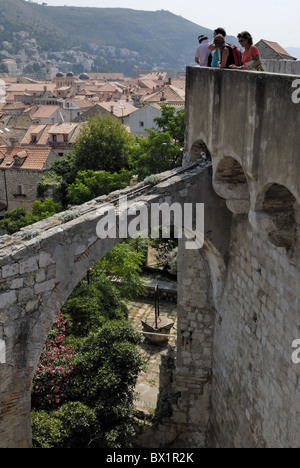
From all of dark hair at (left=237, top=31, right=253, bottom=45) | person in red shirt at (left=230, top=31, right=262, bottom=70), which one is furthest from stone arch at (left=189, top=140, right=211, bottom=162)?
dark hair at (left=237, top=31, right=253, bottom=45)

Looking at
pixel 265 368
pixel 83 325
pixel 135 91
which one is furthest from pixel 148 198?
pixel 135 91

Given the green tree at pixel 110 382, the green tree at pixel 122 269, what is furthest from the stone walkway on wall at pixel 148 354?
the green tree at pixel 122 269

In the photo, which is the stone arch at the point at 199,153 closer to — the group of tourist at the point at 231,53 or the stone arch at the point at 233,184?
the stone arch at the point at 233,184

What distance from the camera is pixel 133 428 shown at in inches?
413

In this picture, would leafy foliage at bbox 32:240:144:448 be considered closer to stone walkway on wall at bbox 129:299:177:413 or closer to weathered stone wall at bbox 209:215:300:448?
stone walkway on wall at bbox 129:299:177:413

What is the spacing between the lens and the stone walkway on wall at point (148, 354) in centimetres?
1198

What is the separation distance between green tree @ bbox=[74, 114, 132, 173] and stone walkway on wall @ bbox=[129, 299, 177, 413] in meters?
20.2

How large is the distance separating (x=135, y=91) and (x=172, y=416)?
310ft

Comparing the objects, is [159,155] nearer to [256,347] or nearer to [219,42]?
[219,42]

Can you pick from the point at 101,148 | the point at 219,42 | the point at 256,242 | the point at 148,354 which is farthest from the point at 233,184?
the point at 101,148

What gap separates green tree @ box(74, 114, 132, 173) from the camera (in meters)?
37.3

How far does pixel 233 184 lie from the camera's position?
25.5ft

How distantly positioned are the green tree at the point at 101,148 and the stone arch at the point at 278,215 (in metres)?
31.5

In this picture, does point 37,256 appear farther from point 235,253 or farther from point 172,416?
point 172,416
